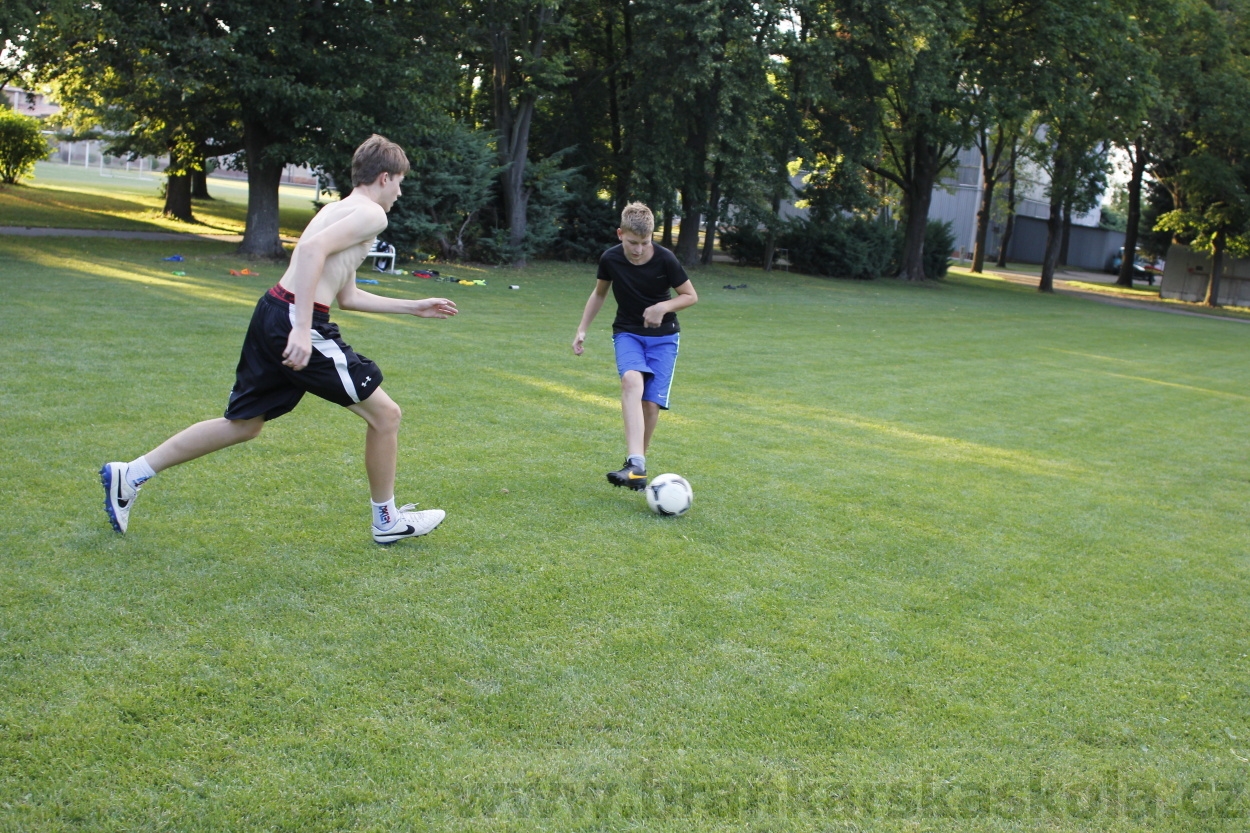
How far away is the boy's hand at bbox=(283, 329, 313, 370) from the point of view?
14.1 feet

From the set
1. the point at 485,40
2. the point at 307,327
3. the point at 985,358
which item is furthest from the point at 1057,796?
the point at 485,40

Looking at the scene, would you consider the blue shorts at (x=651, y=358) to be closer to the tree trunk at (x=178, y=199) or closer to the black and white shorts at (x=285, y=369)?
the black and white shorts at (x=285, y=369)

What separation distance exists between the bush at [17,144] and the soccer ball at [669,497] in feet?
111

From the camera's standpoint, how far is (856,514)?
20.4ft

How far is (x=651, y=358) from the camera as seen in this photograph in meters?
6.52

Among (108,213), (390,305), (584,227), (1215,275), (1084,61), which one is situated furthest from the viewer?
(1215,275)

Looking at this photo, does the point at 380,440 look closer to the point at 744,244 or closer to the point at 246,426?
the point at 246,426

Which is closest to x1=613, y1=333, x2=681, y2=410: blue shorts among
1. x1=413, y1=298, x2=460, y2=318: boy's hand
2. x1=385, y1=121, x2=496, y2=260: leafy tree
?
x1=413, y1=298, x2=460, y2=318: boy's hand

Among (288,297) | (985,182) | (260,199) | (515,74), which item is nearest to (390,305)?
(288,297)

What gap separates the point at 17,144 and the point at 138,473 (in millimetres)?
34046

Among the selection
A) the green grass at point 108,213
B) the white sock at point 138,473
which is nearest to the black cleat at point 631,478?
the white sock at point 138,473

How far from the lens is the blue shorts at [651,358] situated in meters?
6.49

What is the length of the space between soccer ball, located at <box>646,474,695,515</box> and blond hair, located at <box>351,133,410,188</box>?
2.33 meters

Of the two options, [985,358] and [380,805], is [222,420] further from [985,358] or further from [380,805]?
[985,358]
